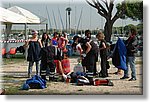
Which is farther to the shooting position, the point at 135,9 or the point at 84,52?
the point at 135,9

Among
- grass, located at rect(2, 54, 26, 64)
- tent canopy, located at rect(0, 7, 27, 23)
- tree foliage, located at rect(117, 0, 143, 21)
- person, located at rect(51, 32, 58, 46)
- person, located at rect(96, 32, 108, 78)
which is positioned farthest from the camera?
grass, located at rect(2, 54, 26, 64)

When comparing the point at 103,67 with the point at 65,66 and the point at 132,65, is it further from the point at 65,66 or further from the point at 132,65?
the point at 65,66

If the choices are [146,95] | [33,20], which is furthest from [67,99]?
[33,20]

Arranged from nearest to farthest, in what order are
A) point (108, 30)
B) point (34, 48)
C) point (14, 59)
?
1. point (34, 48)
2. point (108, 30)
3. point (14, 59)

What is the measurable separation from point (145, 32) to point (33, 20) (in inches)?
277

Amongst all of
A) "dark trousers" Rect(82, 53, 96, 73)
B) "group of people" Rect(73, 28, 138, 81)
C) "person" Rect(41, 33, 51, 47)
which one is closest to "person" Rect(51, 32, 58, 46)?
"person" Rect(41, 33, 51, 47)

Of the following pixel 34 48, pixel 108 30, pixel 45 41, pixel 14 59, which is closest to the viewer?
pixel 34 48

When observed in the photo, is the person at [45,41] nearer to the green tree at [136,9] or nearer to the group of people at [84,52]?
the group of people at [84,52]

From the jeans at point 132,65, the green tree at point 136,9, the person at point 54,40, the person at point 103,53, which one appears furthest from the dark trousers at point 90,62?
the green tree at point 136,9

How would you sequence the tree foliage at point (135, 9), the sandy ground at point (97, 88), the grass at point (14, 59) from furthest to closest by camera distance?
the grass at point (14, 59), the tree foliage at point (135, 9), the sandy ground at point (97, 88)

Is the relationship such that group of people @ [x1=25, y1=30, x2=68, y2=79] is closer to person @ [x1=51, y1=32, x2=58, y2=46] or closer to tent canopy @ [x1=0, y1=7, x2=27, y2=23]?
person @ [x1=51, y1=32, x2=58, y2=46]

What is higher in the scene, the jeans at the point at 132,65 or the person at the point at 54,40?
the person at the point at 54,40

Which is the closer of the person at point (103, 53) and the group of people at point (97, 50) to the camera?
the group of people at point (97, 50)

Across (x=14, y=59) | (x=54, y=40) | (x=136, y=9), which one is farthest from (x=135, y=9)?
(x=14, y=59)
